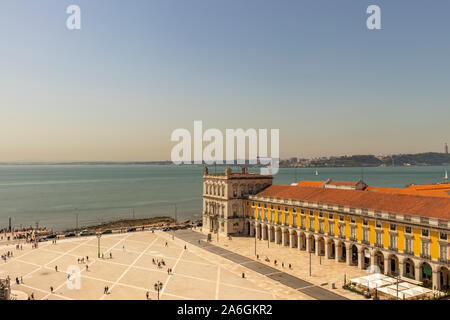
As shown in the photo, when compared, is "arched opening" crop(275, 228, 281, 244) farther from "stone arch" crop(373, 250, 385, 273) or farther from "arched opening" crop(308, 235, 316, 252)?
"stone arch" crop(373, 250, 385, 273)

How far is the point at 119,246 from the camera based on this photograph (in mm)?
78688

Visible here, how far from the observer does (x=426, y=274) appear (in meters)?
47.8

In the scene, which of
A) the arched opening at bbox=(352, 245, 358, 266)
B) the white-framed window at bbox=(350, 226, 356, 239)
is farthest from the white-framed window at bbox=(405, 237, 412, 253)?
the arched opening at bbox=(352, 245, 358, 266)

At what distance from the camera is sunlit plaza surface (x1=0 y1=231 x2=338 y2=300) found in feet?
159

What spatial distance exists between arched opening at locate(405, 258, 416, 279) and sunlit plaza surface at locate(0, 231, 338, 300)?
15495 mm

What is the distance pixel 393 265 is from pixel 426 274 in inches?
264

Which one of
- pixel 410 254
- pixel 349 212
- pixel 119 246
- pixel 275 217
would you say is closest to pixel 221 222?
pixel 275 217

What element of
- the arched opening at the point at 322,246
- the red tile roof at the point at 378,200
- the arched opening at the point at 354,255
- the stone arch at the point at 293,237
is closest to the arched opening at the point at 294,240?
the stone arch at the point at 293,237

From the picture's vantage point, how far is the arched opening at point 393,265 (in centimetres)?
5252

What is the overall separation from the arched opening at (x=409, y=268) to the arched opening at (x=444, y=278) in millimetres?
3523

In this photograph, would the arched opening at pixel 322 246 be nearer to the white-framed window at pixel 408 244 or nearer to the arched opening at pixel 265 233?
the arched opening at pixel 265 233
